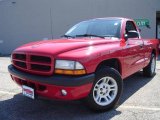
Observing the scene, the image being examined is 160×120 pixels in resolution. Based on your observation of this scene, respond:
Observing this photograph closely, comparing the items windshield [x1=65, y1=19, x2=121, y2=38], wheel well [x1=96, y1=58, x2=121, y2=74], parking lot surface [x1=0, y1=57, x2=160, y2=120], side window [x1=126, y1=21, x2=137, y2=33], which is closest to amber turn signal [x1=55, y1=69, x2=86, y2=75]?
wheel well [x1=96, y1=58, x2=121, y2=74]

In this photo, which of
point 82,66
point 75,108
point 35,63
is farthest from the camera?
point 75,108

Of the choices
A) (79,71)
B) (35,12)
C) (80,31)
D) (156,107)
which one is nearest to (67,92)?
(79,71)

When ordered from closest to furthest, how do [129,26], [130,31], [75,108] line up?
[75,108] < [130,31] < [129,26]

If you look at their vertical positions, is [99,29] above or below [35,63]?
above

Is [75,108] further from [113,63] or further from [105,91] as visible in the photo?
[113,63]

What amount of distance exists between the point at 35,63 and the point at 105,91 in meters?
1.30

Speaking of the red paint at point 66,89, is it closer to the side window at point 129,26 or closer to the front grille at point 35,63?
the front grille at point 35,63

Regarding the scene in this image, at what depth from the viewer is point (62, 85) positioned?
3.95 metres

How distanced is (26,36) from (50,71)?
44.4 feet

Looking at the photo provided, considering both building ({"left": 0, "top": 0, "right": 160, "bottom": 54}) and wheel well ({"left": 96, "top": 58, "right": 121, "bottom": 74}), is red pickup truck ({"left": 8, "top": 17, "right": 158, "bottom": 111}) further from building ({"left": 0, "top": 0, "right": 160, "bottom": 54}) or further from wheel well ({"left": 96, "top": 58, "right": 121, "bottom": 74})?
building ({"left": 0, "top": 0, "right": 160, "bottom": 54})

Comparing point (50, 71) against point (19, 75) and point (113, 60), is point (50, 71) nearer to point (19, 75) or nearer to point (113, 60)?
point (19, 75)

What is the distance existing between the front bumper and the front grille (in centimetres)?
11

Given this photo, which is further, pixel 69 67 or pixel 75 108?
pixel 75 108

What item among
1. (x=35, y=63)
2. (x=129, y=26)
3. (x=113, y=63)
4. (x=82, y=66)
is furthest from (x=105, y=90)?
(x=129, y=26)
